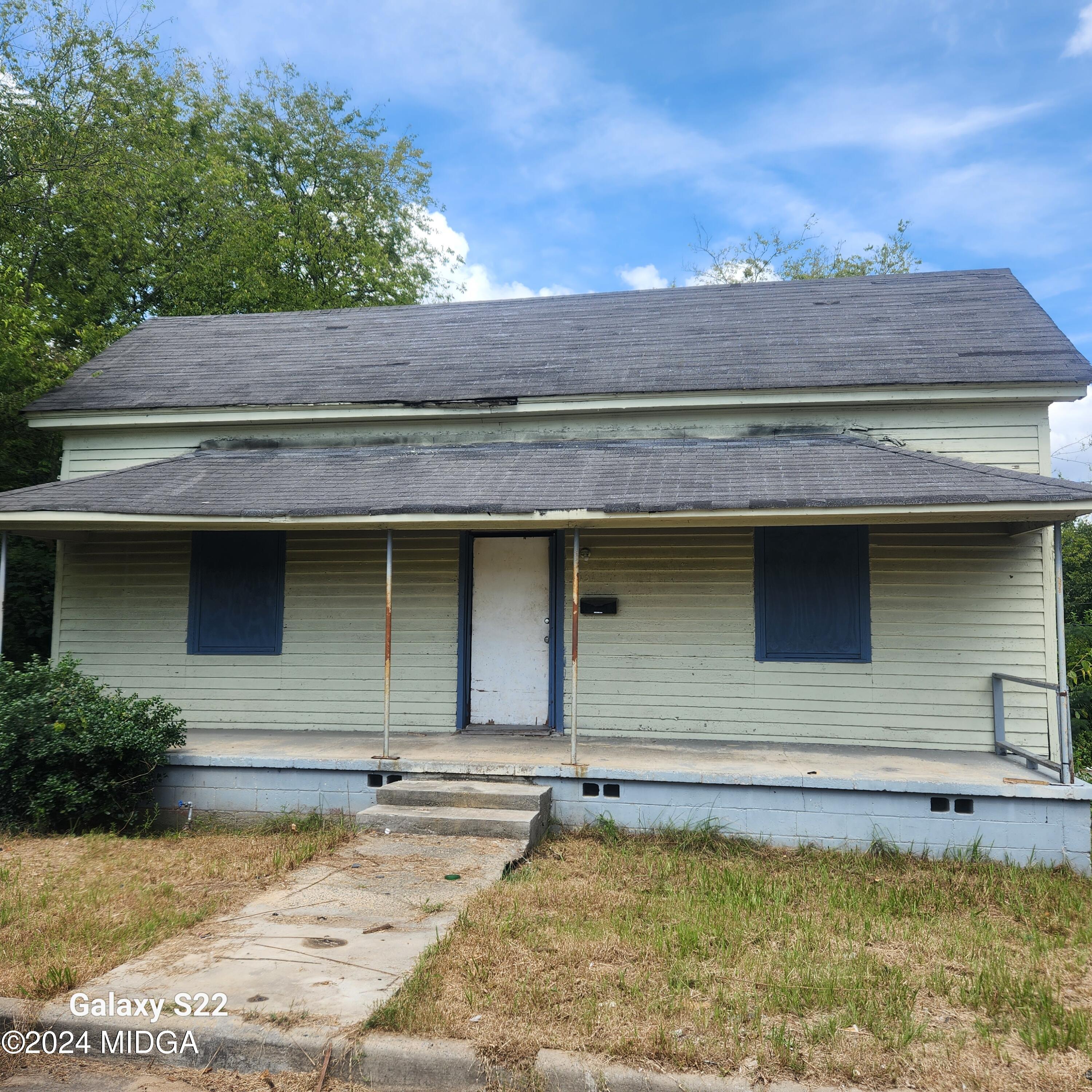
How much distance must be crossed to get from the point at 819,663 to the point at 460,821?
3771 mm

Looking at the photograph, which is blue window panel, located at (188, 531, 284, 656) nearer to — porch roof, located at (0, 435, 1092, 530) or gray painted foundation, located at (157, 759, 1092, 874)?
porch roof, located at (0, 435, 1092, 530)

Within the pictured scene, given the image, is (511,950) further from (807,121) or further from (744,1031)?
(807,121)

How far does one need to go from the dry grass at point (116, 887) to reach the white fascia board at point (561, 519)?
261 cm

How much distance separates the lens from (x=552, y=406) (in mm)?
8508

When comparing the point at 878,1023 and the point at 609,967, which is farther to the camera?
the point at 609,967

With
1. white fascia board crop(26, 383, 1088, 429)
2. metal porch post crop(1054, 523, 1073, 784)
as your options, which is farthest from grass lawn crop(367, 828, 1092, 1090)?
white fascia board crop(26, 383, 1088, 429)

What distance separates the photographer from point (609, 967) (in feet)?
13.0

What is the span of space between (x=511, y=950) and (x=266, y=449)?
6.72 meters

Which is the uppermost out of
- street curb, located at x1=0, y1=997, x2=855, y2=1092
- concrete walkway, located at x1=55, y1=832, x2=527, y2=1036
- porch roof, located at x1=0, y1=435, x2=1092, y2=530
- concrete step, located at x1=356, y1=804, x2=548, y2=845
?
porch roof, located at x1=0, y1=435, x2=1092, y2=530

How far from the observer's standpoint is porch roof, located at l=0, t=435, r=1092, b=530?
6.39 metres

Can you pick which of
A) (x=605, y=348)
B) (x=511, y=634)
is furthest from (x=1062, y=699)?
(x=605, y=348)

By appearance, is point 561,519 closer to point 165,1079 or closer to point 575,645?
point 575,645

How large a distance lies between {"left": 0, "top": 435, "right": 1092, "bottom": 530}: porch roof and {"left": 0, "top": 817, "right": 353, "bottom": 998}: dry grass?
8.84 feet

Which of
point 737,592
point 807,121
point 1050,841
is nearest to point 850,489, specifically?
point 737,592
